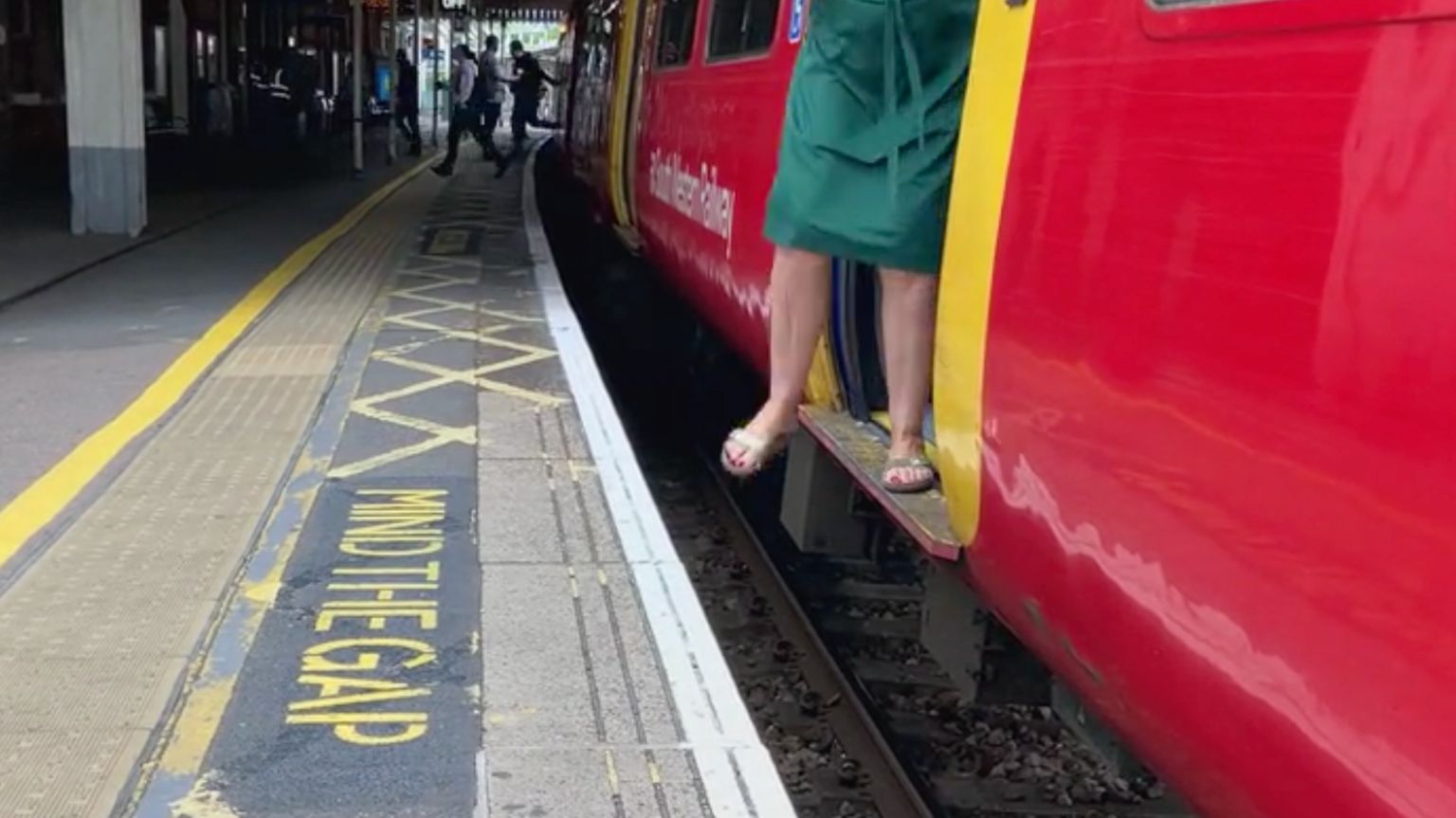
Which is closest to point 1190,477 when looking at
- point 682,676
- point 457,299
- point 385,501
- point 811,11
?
point 682,676

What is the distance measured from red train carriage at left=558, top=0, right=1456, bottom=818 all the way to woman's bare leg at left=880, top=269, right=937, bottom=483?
165mm

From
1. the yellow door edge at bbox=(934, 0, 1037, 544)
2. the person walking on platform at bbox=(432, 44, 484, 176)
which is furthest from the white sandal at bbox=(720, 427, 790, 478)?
the person walking on platform at bbox=(432, 44, 484, 176)

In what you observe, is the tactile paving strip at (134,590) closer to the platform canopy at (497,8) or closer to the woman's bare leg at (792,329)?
the woman's bare leg at (792,329)

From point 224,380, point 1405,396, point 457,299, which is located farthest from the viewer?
point 457,299

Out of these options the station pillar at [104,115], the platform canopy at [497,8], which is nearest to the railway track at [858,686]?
the station pillar at [104,115]

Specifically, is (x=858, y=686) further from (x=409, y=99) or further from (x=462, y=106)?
(x=409, y=99)

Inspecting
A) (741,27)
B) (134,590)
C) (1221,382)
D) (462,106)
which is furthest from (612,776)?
(462,106)

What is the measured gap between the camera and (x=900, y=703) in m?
5.02

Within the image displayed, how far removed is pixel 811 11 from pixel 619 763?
1803 mm

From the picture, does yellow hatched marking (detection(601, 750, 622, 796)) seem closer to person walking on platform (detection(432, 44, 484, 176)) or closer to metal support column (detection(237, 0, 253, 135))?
person walking on platform (detection(432, 44, 484, 176))

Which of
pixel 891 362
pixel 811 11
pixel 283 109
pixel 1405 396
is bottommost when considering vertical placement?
pixel 283 109

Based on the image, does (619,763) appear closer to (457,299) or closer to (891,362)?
(891,362)

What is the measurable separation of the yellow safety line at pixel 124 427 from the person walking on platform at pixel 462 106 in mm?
10858

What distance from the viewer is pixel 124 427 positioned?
6.23 meters
